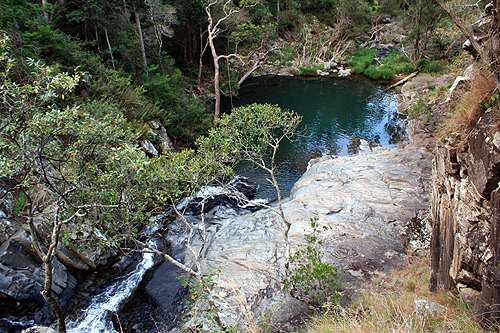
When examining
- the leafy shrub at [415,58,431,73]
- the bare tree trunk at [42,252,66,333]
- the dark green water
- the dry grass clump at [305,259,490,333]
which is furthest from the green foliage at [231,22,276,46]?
the bare tree trunk at [42,252,66,333]

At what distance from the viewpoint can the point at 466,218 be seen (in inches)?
199

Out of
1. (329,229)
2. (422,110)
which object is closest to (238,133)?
(329,229)

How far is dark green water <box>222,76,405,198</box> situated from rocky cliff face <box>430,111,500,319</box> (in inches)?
400

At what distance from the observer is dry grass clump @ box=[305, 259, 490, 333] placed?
4.45 metres

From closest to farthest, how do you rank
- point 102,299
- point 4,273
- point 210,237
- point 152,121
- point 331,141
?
point 4,273 → point 102,299 → point 210,237 → point 152,121 → point 331,141

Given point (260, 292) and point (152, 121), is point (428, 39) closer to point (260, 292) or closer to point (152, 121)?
point (152, 121)

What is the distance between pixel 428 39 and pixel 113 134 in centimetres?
3802

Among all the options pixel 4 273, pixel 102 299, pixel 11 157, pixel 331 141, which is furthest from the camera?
pixel 331 141

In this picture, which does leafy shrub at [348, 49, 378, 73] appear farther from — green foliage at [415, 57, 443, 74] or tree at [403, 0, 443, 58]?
green foliage at [415, 57, 443, 74]

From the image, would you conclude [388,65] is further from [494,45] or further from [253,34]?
[494,45]

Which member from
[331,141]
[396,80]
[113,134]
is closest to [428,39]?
[396,80]

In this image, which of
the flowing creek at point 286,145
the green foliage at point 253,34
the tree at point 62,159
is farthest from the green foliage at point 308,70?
the tree at point 62,159

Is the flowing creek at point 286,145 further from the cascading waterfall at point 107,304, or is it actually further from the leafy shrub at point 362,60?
the leafy shrub at point 362,60

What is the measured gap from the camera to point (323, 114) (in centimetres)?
2606
